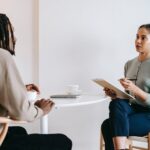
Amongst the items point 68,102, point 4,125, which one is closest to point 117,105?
point 68,102

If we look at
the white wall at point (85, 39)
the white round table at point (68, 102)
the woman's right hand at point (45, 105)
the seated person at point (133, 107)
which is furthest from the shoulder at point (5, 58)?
the white wall at point (85, 39)

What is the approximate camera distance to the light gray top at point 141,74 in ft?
7.04

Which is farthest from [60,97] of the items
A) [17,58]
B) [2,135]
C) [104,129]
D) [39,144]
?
[17,58]

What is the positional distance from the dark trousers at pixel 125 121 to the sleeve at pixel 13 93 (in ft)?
2.61

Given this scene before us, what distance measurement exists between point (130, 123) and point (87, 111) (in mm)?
864

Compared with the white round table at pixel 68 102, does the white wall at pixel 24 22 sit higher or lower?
higher

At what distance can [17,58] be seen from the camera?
2.83m

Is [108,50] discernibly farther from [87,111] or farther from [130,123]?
[130,123]

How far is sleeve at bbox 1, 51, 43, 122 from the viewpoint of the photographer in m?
1.27

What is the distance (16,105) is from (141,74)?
46.4 inches

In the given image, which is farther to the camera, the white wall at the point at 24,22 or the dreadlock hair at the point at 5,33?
the white wall at the point at 24,22

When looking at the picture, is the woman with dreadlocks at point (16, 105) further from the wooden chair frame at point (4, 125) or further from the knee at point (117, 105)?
the knee at point (117, 105)

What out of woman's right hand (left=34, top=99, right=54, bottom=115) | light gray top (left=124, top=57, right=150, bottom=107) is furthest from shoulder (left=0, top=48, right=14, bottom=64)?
light gray top (left=124, top=57, right=150, bottom=107)

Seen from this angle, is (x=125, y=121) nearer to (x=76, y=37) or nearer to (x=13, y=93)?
(x=13, y=93)
